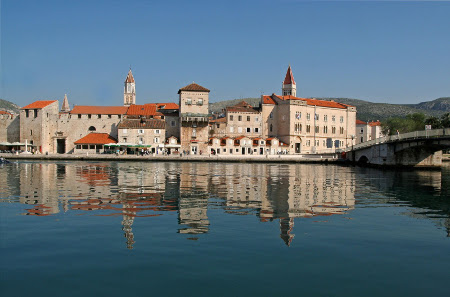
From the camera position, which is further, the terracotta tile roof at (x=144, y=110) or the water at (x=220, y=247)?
the terracotta tile roof at (x=144, y=110)

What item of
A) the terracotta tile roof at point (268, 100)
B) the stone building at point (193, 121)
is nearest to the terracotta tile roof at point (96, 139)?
the stone building at point (193, 121)

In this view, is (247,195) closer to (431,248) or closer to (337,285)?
Answer: (431,248)

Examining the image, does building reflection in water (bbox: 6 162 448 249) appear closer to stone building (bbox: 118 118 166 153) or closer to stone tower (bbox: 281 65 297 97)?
stone building (bbox: 118 118 166 153)

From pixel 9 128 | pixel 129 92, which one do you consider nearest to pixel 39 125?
pixel 9 128

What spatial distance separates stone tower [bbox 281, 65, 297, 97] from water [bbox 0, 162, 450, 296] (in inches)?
3372

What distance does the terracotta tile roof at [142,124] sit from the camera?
7712 centimetres

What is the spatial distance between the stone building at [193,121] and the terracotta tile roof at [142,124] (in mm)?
3923

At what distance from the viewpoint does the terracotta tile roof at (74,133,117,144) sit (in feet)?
254

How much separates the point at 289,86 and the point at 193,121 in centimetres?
3477

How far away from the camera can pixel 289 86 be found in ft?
338

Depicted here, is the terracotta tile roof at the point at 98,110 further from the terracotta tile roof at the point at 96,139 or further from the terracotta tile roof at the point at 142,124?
the terracotta tile roof at the point at 142,124

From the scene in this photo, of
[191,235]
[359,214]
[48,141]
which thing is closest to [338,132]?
[48,141]

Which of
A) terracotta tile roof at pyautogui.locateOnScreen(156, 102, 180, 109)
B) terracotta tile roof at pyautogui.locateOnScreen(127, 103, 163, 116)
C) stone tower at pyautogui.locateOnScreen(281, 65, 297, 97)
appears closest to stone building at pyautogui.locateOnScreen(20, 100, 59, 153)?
terracotta tile roof at pyautogui.locateOnScreen(127, 103, 163, 116)

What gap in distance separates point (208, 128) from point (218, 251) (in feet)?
229
